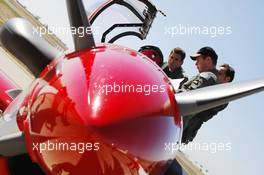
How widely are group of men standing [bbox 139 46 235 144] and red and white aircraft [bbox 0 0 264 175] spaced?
7.26 feet

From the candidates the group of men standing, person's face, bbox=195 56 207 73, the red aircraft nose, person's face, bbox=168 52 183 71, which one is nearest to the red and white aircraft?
the red aircraft nose

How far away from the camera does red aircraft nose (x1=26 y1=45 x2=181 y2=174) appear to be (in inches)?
75.0

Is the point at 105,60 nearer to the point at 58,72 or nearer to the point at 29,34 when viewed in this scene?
the point at 58,72

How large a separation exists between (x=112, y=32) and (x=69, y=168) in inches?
135

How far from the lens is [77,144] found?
1.92 m

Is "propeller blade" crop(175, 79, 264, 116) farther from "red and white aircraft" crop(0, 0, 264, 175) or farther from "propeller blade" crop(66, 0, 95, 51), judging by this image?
"propeller blade" crop(66, 0, 95, 51)

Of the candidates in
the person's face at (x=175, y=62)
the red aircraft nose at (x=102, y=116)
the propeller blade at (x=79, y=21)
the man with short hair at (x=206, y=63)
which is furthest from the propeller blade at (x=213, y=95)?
the person's face at (x=175, y=62)

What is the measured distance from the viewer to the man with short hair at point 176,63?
594 cm

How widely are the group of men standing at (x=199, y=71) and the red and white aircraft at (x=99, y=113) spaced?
2.21 m

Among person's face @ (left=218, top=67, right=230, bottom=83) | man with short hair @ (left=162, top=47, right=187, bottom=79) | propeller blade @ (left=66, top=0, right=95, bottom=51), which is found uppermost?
propeller blade @ (left=66, top=0, right=95, bottom=51)

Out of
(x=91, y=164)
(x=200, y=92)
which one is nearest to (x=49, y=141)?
(x=91, y=164)

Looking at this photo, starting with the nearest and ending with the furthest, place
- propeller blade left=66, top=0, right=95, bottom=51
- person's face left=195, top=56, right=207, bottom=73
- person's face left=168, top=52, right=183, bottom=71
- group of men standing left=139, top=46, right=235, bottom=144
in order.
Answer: propeller blade left=66, top=0, right=95, bottom=51 < group of men standing left=139, top=46, right=235, bottom=144 < person's face left=195, top=56, right=207, bottom=73 < person's face left=168, top=52, right=183, bottom=71

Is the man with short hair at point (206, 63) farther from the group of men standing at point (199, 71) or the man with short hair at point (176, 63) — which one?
the man with short hair at point (176, 63)

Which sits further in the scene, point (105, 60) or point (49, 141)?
point (105, 60)
